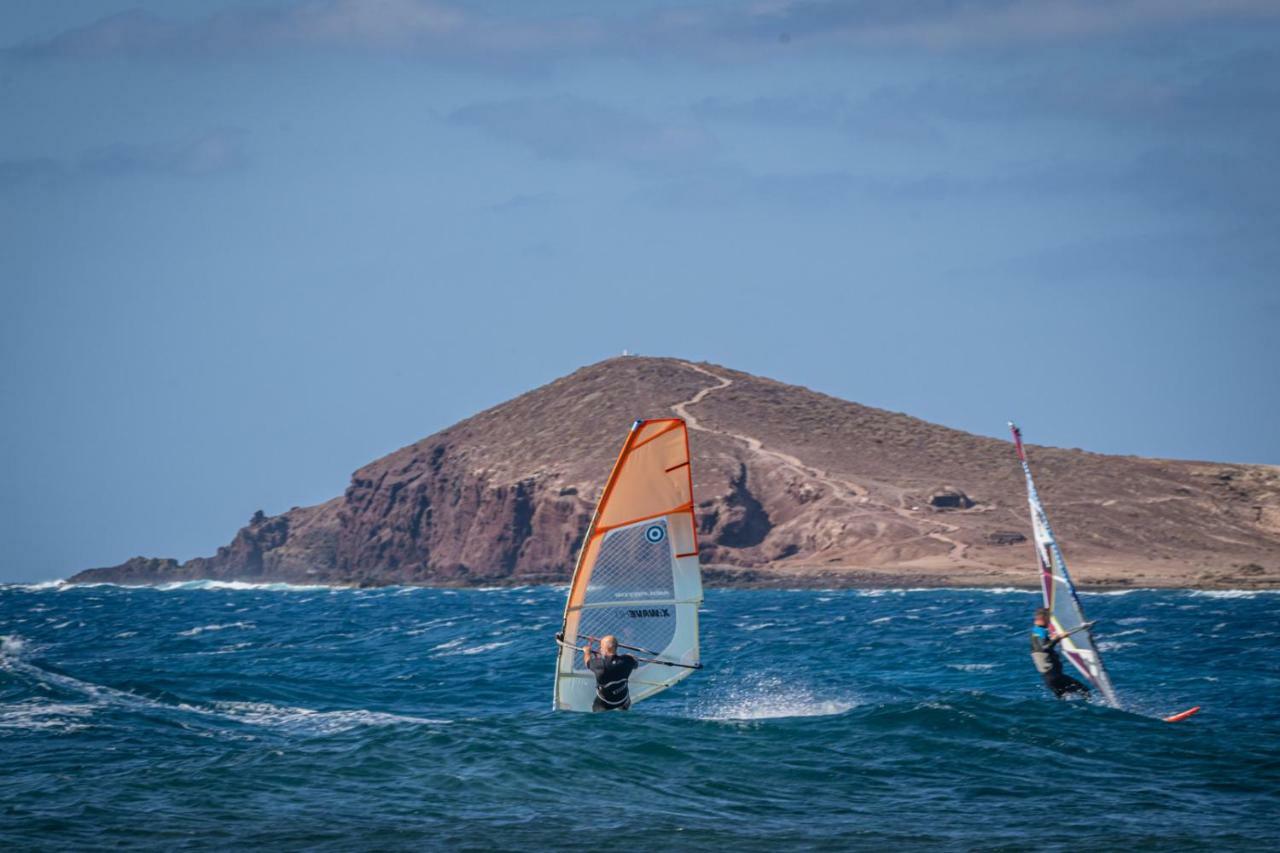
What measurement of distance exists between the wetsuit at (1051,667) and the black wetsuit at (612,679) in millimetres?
5849

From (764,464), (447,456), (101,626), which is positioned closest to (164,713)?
(101,626)

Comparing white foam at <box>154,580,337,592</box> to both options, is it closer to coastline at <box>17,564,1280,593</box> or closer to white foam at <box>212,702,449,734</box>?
coastline at <box>17,564,1280,593</box>

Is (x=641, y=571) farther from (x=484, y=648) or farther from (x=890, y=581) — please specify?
(x=890, y=581)

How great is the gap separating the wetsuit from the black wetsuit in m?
5.85

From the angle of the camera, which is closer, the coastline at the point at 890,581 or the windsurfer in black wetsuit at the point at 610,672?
the windsurfer in black wetsuit at the point at 610,672

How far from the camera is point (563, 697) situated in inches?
728

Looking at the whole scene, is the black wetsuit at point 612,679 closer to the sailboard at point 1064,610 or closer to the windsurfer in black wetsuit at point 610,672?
the windsurfer in black wetsuit at point 610,672

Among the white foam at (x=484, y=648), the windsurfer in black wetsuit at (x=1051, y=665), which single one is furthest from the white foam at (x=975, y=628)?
the windsurfer in black wetsuit at (x=1051, y=665)

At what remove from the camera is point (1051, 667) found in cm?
1998

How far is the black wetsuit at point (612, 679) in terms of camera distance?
18016 millimetres

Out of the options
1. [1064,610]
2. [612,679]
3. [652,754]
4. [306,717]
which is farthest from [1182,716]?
[306,717]

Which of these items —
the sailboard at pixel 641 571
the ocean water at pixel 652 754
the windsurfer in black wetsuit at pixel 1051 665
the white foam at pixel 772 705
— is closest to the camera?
the ocean water at pixel 652 754

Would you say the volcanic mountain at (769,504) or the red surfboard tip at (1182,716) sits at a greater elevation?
the volcanic mountain at (769,504)

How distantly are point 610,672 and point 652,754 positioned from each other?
1.67 metres
